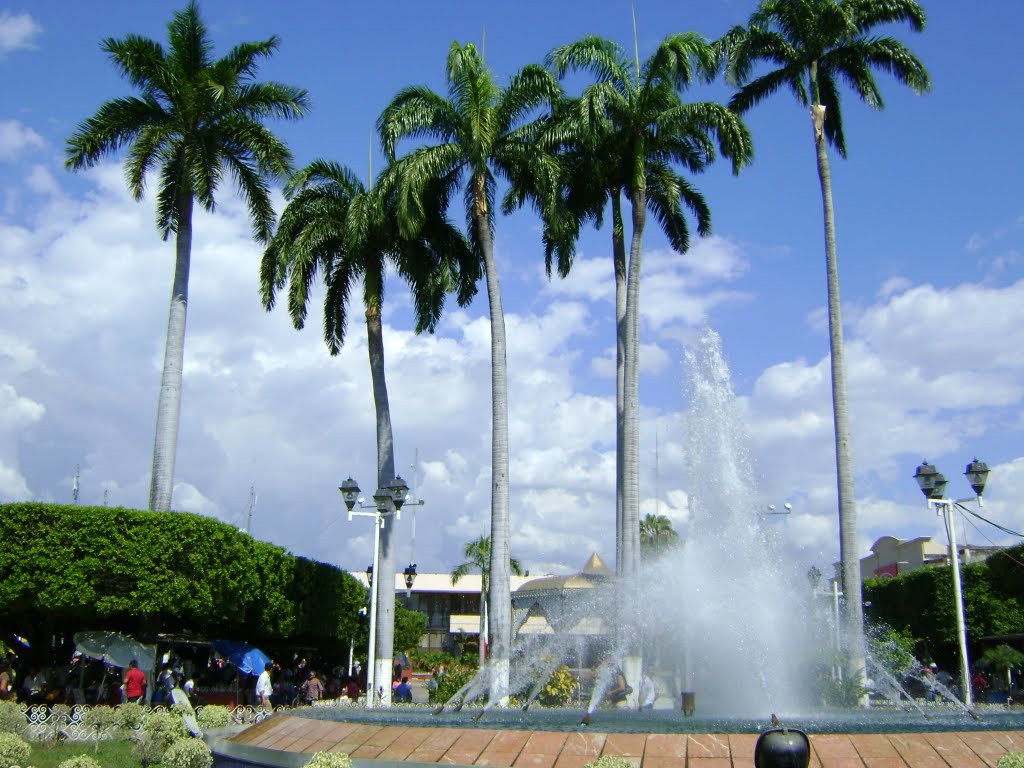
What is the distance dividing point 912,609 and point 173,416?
26406mm

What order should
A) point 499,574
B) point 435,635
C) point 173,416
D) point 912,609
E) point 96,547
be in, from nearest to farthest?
point 96,547 → point 499,574 → point 173,416 → point 912,609 → point 435,635

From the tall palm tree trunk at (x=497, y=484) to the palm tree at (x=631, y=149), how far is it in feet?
9.01

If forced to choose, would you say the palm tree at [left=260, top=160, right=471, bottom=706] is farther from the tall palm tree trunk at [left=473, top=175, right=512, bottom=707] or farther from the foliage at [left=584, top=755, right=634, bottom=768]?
the foliage at [left=584, top=755, right=634, bottom=768]

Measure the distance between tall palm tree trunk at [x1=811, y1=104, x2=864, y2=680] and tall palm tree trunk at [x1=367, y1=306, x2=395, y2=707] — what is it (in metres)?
10.7

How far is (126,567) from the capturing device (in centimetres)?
2061

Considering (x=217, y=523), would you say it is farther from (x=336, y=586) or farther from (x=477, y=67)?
(x=477, y=67)

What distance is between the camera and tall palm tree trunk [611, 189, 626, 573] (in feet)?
77.0

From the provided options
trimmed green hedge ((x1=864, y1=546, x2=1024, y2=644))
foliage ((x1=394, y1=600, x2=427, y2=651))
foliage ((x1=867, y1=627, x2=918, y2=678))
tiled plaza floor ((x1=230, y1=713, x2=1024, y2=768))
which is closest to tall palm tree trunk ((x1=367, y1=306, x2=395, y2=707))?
foliage ((x1=867, y1=627, x2=918, y2=678))

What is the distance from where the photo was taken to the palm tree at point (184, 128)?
2425 centimetres

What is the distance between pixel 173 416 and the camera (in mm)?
23219

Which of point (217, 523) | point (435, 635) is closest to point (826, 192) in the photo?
point (217, 523)

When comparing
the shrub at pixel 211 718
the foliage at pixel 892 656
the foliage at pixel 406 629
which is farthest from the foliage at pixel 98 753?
the foliage at pixel 406 629

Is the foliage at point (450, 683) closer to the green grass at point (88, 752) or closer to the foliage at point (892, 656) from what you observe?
the green grass at point (88, 752)

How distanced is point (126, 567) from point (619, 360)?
514 inches
